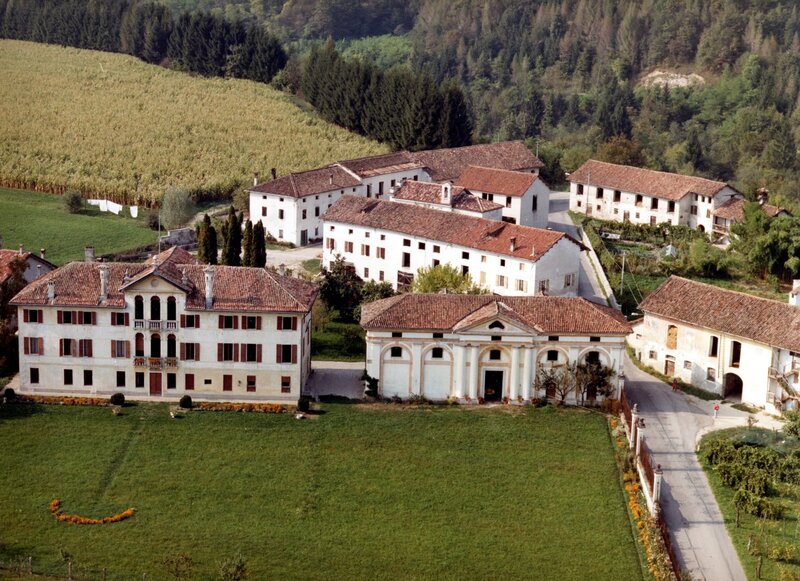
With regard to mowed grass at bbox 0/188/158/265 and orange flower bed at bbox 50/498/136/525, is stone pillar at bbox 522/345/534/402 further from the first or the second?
mowed grass at bbox 0/188/158/265

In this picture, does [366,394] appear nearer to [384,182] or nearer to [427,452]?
[427,452]

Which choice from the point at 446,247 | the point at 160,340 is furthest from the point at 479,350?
the point at 446,247

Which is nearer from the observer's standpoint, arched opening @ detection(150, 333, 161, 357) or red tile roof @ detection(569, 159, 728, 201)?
arched opening @ detection(150, 333, 161, 357)

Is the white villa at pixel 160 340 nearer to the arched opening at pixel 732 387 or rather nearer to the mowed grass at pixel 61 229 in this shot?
the arched opening at pixel 732 387

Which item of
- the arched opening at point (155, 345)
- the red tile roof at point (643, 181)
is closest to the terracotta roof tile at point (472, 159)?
the red tile roof at point (643, 181)

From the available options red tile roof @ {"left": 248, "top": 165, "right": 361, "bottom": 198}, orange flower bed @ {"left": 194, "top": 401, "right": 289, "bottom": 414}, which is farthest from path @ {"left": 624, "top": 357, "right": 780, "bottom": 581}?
red tile roof @ {"left": 248, "top": 165, "right": 361, "bottom": 198}

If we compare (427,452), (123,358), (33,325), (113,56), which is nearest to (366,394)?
(427,452)
